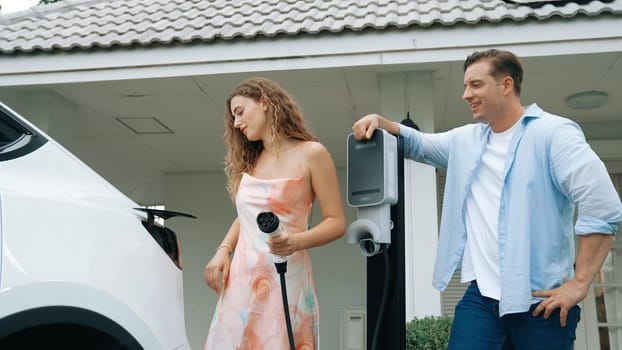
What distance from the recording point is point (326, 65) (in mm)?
4172

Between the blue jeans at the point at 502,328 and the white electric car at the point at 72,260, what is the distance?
960 millimetres

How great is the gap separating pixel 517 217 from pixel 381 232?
0.42 metres

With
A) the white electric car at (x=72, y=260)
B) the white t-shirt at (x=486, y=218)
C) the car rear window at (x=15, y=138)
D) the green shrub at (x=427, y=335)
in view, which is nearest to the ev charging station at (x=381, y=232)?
the white t-shirt at (x=486, y=218)

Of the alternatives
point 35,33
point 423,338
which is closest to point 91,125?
point 35,33

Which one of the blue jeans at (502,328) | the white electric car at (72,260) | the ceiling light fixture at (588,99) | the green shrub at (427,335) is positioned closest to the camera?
the white electric car at (72,260)

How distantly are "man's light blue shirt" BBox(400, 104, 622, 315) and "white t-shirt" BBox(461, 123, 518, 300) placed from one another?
0.18 ft

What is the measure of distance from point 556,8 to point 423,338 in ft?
8.40

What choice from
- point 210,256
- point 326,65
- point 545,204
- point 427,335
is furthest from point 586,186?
point 210,256

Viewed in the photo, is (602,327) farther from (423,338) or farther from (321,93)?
(321,93)

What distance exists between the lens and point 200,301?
24.1ft

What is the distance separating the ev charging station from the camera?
5.85 feet

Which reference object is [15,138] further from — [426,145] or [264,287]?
Answer: [426,145]

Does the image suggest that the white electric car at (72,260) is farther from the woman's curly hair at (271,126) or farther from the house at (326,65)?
the house at (326,65)

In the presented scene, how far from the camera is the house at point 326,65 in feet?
13.1
